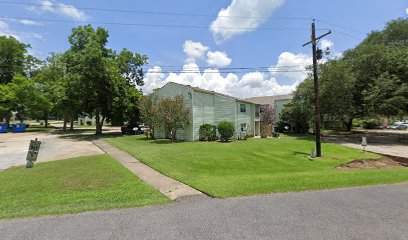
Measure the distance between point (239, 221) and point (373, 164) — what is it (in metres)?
12.9

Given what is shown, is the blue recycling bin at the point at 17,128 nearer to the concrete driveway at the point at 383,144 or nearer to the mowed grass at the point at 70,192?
the mowed grass at the point at 70,192

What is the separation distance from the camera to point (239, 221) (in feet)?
15.0

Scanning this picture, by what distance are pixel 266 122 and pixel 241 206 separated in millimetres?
30488

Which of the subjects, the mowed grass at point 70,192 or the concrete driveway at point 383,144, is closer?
the mowed grass at point 70,192

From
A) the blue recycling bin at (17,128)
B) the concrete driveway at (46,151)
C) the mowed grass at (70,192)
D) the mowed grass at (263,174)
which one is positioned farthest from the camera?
the blue recycling bin at (17,128)

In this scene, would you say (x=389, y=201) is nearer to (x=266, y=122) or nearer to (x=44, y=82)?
(x=266, y=122)

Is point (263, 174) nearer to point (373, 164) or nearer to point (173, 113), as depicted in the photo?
point (373, 164)

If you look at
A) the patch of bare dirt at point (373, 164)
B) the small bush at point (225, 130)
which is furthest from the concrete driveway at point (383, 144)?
the small bush at point (225, 130)

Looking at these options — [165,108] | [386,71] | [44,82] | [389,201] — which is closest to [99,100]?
[165,108]

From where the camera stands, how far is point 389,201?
591 centimetres

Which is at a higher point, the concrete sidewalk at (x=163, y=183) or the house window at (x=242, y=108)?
the house window at (x=242, y=108)

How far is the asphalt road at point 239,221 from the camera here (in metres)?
4.04

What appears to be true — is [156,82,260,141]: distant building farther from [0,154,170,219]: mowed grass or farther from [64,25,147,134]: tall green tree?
[0,154,170,219]: mowed grass

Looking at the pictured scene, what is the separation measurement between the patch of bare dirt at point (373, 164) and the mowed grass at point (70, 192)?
36.0ft
